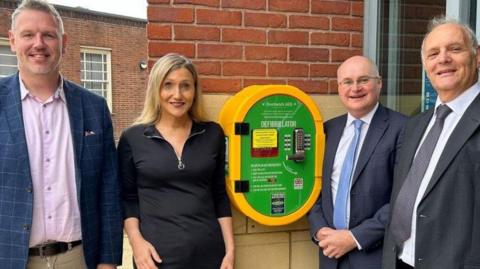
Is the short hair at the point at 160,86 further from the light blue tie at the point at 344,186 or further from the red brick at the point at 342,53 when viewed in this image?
the red brick at the point at 342,53

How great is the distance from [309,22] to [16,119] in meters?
2.09

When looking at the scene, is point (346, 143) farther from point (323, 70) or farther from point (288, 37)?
point (288, 37)

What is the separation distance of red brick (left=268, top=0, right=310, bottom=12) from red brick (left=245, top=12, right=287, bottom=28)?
0.05m

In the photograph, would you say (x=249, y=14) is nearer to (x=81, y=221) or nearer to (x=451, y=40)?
(x=451, y=40)

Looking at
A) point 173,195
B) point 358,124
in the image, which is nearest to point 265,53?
point 358,124

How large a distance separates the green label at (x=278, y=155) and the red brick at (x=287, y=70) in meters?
0.31

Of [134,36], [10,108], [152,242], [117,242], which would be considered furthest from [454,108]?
[134,36]

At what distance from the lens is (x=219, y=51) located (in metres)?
3.31

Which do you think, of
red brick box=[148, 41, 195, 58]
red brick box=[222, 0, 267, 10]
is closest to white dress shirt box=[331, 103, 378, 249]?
red brick box=[222, 0, 267, 10]

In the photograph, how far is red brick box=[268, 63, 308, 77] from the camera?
11.2 ft

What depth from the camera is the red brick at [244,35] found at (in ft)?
10.9

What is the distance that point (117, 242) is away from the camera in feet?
8.70

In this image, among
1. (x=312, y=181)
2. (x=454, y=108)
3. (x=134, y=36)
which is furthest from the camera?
(x=134, y=36)

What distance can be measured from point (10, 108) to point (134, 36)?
65.9 ft
